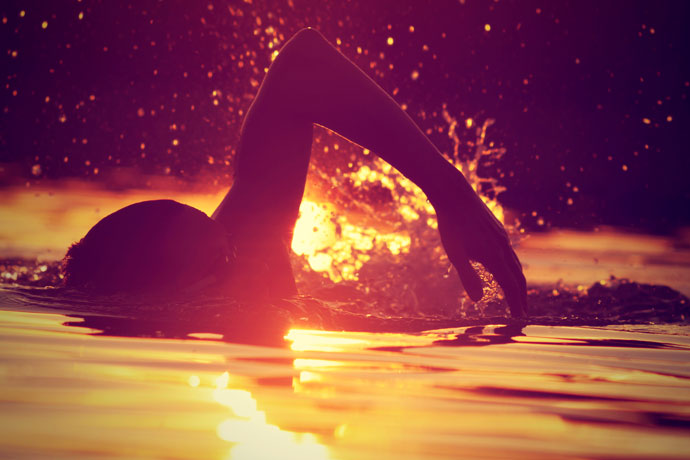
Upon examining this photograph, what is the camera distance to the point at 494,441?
2.83 feet

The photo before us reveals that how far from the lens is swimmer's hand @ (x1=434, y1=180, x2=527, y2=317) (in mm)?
2111

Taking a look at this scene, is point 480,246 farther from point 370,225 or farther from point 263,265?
point 370,225

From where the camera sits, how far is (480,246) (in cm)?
212

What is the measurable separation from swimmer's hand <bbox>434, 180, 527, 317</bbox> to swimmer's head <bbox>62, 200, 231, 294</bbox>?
0.65 m

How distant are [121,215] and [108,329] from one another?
2.18 feet

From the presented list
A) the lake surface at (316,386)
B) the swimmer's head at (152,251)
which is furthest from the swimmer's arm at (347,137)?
the swimmer's head at (152,251)

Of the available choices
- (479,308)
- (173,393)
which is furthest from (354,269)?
(173,393)

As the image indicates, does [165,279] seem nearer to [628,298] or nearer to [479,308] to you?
[479,308]

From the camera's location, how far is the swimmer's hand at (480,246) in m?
2.11

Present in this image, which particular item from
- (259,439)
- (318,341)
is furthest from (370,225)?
(259,439)

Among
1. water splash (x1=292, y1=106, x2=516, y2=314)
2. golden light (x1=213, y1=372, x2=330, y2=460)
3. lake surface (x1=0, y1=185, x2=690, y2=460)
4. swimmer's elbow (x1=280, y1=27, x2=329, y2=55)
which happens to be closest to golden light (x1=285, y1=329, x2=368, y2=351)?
lake surface (x1=0, y1=185, x2=690, y2=460)

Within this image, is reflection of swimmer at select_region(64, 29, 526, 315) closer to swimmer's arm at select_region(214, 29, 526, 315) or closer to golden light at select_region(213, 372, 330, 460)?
swimmer's arm at select_region(214, 29, 526, 315)

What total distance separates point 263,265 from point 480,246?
0.73 meters

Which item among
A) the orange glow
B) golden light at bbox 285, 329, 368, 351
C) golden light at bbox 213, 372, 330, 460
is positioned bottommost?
golden light at bbox 213, 372, 330, 460
